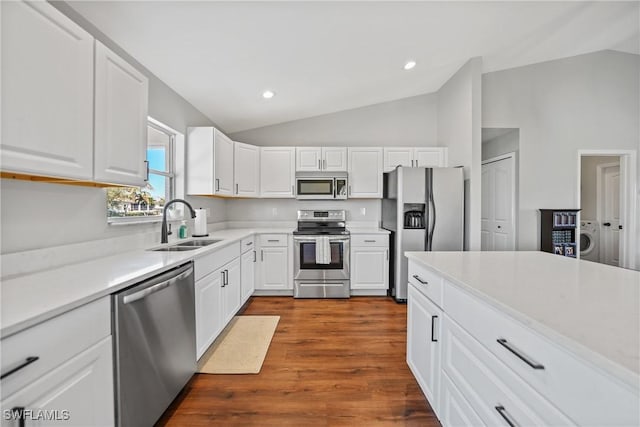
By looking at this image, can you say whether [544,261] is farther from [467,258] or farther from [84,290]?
[84,290]

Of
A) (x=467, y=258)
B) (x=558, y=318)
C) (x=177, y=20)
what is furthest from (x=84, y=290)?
(x=467, y=258)

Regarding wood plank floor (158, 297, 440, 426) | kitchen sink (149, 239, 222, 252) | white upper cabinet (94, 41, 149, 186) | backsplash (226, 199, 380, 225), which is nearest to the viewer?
white upper cabinet (94, 41, 149, 186)

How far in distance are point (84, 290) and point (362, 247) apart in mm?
3125

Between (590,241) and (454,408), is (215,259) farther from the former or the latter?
(590,241)

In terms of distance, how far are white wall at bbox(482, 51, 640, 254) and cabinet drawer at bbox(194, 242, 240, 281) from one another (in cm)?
401

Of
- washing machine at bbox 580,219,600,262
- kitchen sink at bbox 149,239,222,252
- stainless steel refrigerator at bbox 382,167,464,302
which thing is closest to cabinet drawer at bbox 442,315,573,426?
kitchen sink at bbox 149,239,222,252

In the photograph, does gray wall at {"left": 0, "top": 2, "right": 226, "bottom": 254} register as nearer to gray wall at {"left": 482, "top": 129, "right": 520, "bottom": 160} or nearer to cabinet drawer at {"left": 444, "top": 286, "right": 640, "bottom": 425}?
cabinet drawer at {"left": 444, "top": 286, "right": 640, "bottom": 425}

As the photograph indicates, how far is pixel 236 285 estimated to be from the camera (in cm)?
296

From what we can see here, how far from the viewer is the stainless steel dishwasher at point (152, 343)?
4.09 feet

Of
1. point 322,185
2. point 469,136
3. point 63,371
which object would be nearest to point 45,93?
point 63,371

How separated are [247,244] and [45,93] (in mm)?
2417

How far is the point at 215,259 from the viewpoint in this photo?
2375 mm

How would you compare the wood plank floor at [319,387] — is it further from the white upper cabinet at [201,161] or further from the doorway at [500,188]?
the doorway at [500,188]

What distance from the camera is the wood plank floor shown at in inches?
65.5
